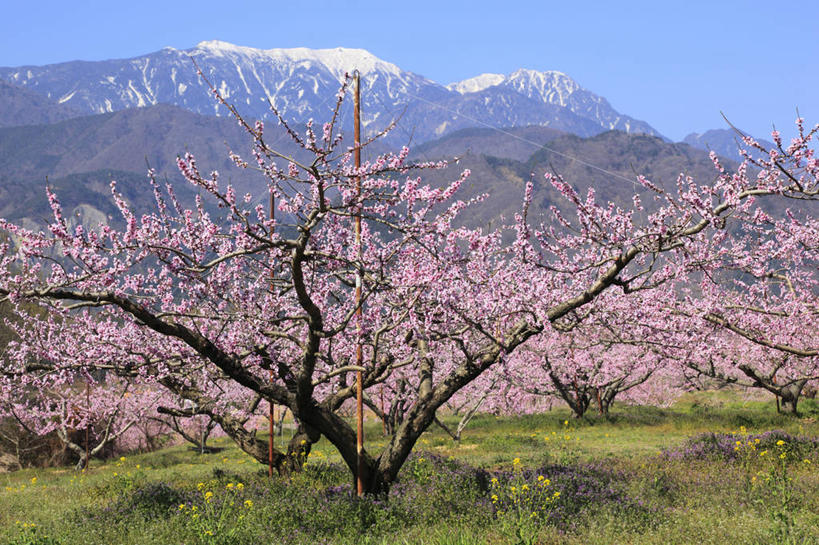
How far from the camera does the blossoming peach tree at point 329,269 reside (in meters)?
7.68

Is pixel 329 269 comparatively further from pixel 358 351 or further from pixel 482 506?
pixel 482 506

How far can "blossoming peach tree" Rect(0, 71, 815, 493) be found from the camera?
7.68m

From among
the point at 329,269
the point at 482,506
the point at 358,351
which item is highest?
the point at 329,269

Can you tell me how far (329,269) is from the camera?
378 inches

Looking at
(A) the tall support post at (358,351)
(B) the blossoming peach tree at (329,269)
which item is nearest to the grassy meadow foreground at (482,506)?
(A) the tall support post at (358,351)

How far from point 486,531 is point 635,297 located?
635 cm

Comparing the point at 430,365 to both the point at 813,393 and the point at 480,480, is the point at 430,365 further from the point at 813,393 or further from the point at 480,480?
the point at 813,393

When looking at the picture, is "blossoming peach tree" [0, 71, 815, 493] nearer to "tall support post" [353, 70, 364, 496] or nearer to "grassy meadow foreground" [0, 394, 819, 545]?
A: "tall support post" [353, 70, 364, 496]

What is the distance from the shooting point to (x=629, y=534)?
8508 millimetres

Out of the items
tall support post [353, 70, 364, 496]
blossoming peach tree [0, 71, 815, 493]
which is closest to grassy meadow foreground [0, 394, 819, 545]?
tall support post [353, 70, 364, 496]

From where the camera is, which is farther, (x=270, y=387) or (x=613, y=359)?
(x=613, y=359)

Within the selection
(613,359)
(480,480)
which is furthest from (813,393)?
(480,480)

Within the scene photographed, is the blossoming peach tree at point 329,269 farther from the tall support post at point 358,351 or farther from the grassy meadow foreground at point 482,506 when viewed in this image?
the grassy meadow foreground at point 482,506

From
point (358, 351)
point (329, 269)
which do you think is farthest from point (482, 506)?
point (329, 269)
